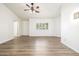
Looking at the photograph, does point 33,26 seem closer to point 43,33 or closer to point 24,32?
point 24,32

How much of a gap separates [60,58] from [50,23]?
8715mm

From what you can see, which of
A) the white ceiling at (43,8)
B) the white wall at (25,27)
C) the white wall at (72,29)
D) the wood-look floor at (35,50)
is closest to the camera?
the white wall at (72,29)

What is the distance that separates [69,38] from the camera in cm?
379

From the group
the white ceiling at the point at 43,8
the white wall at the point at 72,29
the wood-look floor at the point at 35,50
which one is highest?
the white ceiling at the point at 43,8

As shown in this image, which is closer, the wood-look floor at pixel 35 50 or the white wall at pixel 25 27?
the wood-look floor at pixel 35 50

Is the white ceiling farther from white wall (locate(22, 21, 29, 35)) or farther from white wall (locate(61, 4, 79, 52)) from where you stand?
white wall (locate(22, 21, 29, 35))

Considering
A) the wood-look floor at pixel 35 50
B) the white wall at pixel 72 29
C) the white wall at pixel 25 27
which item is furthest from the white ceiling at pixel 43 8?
the white wall at pixel 25 27

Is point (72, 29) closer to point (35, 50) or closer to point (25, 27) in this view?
point (35, 50)

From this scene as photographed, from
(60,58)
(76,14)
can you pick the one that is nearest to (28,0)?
(60,58)

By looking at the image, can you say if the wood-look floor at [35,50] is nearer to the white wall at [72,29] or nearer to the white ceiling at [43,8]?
the white wall at [72,29]

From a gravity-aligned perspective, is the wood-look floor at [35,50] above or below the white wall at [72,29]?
below

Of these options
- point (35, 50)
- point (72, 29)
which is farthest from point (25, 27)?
point (72, 29)

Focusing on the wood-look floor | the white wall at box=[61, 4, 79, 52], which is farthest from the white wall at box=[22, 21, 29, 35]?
the white wall at box=[61, 4, 79, 52]

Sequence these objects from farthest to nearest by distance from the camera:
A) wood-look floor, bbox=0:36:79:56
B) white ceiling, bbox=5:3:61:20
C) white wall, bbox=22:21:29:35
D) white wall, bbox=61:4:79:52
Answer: white wall, bbox=22:21:29:35, white ceiling, bbox=5:3:61:20, wood-look floor, bbox=0:36:79:56, white wall, bbox=61:4:79:52
